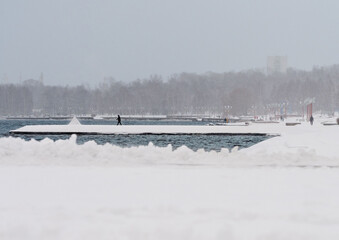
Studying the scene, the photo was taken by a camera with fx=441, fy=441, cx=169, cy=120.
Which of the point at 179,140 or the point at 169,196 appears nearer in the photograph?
the point at 169,196

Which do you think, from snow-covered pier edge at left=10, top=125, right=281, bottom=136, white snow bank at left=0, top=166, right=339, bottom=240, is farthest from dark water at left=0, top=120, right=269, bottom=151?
white snow bank at left=0, top=166, right=339, bottom=240

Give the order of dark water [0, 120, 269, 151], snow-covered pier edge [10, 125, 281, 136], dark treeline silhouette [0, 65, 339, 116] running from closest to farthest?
dark water [0, 120, 269, 151] < snow-covered pier edge [10, 125, 281, 136] < dark treeline silhouette [0, 65, 339, 116]

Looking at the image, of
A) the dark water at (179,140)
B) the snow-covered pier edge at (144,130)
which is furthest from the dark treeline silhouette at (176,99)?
the dark water at (179,140)

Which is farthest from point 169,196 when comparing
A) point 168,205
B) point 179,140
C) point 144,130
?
point 144,130

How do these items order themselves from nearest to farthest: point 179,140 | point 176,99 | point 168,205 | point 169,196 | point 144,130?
point 168,205 → point 169,196 → point 179,140 → point 144,130 → point 176,99

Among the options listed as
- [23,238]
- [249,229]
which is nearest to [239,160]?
[249,229]

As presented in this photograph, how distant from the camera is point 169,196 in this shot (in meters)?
9.66

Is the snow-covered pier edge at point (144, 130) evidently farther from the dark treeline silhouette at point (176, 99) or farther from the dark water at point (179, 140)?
the dark treeline silhouette at point (176, 99)

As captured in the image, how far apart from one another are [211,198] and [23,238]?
419 centimetres

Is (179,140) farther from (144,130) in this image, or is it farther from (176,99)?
(176,99)

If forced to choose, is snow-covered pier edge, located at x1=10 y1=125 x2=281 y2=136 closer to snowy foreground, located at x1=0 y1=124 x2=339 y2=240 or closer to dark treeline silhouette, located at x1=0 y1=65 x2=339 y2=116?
snowy foreground, located at x1=0 y1=124 x2=339 y2=240

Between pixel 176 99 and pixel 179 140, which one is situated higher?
pixel 176 99

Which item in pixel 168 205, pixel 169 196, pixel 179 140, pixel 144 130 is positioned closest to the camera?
pixel 168 205

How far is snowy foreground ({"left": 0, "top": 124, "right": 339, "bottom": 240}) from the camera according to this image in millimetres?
7020
